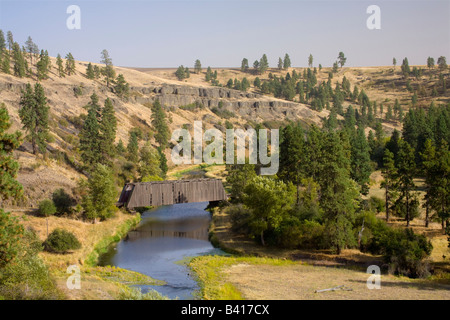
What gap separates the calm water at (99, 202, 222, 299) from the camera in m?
35.8

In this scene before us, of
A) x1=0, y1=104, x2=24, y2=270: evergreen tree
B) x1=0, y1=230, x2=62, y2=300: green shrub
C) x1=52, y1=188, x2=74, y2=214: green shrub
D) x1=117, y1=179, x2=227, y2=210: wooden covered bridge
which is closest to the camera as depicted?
x1=0, y1=104, x2=24, y2=270: evergreen tree

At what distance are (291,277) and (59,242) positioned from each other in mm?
22106

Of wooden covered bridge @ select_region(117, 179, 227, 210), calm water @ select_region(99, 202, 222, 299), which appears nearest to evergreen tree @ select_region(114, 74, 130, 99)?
calm water @ select_region(99, 202, 222, 299)

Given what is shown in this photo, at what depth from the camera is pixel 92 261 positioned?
40250 millimetres

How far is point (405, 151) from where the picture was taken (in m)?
51.4

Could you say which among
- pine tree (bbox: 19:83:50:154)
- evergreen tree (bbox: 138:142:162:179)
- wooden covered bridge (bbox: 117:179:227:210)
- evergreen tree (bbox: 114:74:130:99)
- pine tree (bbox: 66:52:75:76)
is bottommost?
wooden covered bridge (bbox: 117:179:227:210)

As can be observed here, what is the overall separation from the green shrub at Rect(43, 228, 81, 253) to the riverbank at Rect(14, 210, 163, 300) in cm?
66

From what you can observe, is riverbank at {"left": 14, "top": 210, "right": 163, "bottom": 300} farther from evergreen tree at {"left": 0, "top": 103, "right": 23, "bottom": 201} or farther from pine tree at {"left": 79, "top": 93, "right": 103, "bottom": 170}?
pine tree at {"left": 79, "top": 93, "right": 103, "bottom": 170}

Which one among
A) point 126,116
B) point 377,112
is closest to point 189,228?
point 126,116

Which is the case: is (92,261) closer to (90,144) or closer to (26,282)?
(26,282)

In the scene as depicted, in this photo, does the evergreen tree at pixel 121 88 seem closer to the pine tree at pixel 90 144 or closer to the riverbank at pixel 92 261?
the pine tree at pixel 90 144

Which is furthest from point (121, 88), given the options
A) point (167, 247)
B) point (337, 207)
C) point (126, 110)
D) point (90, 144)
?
point (337, 207)

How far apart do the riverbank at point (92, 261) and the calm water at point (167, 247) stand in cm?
133

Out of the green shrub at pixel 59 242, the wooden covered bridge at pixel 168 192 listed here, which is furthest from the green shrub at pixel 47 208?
the wooden covered bridge at pixel 168 192
